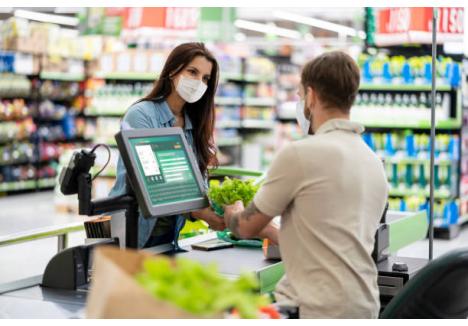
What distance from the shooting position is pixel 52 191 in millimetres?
14250

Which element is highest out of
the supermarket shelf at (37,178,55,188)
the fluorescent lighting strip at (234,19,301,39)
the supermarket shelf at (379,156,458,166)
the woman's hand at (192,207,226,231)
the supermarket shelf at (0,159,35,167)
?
the fluorescent lighting strip at (234,19,301,39)

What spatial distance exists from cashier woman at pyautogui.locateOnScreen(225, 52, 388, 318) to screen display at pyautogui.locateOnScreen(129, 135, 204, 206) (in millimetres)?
408

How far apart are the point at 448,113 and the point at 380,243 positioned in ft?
21.6

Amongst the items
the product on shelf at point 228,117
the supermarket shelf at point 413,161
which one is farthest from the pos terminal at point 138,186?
the product on shelf at point 228,117

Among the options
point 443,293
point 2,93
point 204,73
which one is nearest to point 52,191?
point 2,93

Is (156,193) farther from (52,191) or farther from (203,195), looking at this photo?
(52,191)

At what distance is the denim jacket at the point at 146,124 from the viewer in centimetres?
326

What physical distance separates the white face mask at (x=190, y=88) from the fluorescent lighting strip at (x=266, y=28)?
594 inches

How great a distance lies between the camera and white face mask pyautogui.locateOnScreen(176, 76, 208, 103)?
3510mm

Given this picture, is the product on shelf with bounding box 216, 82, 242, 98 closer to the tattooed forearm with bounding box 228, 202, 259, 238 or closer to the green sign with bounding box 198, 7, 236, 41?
the green sign with bounding box 198, 7, 236, 41

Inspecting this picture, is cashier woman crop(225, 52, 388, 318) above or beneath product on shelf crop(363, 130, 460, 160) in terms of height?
above

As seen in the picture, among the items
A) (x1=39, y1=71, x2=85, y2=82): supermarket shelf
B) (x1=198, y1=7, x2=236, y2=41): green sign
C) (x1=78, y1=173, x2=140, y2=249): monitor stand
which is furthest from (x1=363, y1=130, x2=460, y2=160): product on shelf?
(x1=78, y1=173, x2=140, y2=249): monitor stand

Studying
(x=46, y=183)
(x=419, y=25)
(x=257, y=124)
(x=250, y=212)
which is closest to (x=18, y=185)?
(x=46, y=183)

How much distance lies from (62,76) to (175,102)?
420 inches
